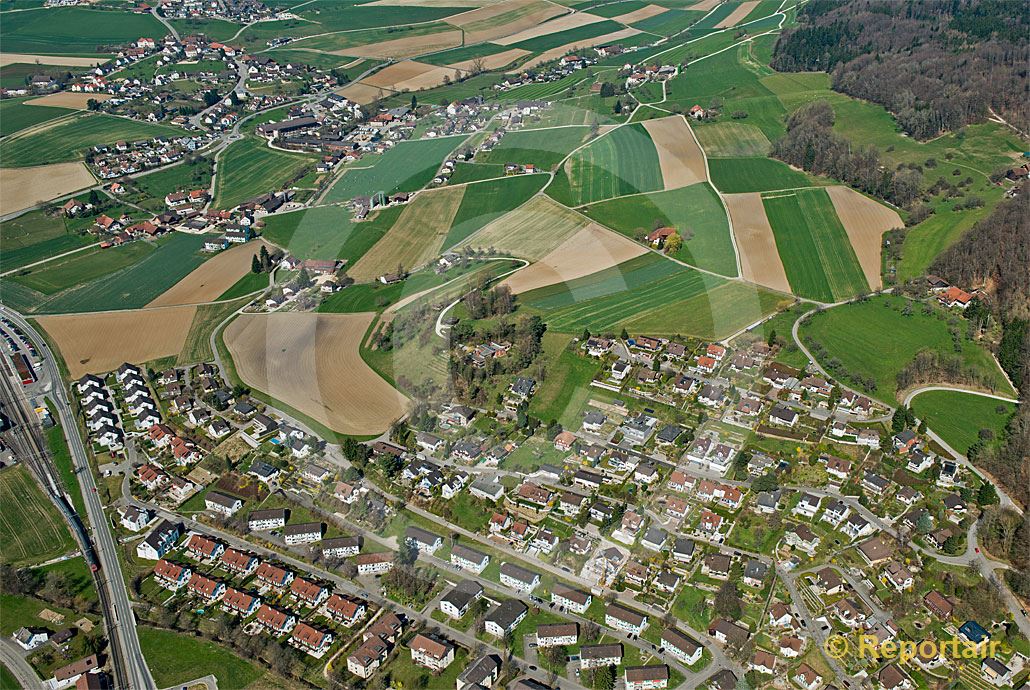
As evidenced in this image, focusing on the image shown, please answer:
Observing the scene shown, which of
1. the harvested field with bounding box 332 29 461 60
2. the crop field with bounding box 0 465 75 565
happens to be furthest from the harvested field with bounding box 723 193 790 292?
the harvested field with bounding box 332 29 461 60

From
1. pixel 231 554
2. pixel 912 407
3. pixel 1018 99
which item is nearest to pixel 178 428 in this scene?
pixel 231 554

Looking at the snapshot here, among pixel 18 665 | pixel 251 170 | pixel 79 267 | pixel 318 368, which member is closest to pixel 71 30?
pixel 251 170

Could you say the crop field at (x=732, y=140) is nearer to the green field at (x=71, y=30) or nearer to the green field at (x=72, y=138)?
the green field at (x=72, y=138)

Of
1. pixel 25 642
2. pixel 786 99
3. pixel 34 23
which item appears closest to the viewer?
pixel 25 642

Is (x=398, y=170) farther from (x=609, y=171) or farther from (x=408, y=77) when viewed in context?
(x=408, y=77)

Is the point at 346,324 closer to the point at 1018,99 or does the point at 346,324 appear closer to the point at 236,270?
the point at 236,270
